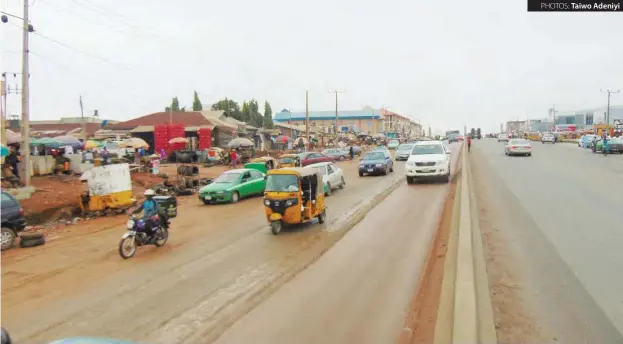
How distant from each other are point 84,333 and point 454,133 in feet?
329

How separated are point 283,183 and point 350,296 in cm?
609

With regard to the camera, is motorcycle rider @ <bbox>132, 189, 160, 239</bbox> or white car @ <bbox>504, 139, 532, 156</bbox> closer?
motorcycle rider @ <bbox>132, 189, 160, 239</bbox>

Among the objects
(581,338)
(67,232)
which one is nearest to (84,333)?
(581,338)

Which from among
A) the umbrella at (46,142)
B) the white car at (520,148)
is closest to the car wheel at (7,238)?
the umbrella at (46,142)

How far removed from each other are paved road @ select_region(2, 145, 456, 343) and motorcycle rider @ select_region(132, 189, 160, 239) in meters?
0.58

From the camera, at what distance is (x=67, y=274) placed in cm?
951

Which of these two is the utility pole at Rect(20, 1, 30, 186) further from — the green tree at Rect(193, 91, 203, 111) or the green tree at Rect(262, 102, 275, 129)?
the green tree at Rect(262, 102, 275, 129)

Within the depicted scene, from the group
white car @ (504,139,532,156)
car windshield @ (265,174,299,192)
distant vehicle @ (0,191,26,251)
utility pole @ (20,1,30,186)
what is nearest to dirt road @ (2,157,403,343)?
distant vehicle @ (0,191,26,251)

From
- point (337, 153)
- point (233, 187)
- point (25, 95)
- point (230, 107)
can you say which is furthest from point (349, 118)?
point (25, 95)

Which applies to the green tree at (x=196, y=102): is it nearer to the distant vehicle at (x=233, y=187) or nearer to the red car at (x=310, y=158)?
the red car at (x=310, y=158)

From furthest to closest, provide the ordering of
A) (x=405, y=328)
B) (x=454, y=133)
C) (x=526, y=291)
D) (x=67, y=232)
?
(x=454, y=133)
(x=67, y=232)
(x=526, y=291)
(x=405, y=328)

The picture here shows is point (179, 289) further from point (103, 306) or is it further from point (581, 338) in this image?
point (581, 338)

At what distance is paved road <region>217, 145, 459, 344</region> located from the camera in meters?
5.79

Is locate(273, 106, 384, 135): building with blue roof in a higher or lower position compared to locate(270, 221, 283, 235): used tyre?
higher
